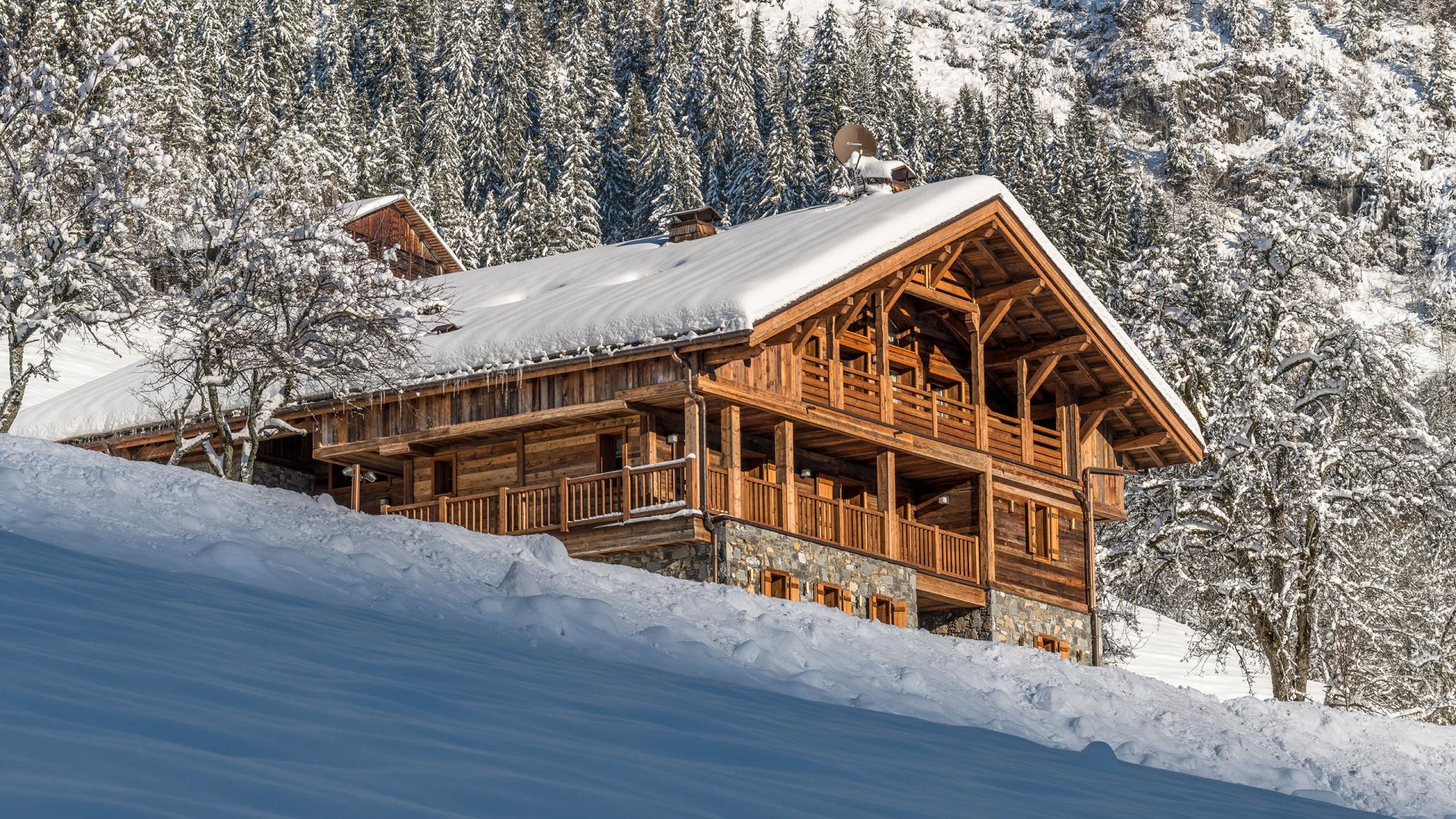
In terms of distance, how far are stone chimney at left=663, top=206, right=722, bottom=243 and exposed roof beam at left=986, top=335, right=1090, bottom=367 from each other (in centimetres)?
517

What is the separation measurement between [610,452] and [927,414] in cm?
487

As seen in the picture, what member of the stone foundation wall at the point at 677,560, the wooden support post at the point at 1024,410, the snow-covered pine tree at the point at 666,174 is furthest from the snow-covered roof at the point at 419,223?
the stone foundation wall at the point at 677,560

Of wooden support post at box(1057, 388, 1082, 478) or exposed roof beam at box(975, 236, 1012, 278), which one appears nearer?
exposed roof beam at box(975, 236, 1012, 278)

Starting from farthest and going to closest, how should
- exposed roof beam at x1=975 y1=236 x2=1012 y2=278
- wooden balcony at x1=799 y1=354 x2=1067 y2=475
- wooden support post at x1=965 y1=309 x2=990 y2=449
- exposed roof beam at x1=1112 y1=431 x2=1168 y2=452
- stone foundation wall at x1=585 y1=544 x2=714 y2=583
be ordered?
exposed roof beam at x1=1112 y1=431 x2=1168 y2=452 < wooden support post at x1=965 y1=309 x2=990 y2=449 < exposed roof beam at x1=975 y1=236 x2=1012 y2=278 < wooden balcony at x1=799 y1=354 x2=1067 y2=475 < stone foundation wall at x1=585 y1=544 x2=714 y2=583

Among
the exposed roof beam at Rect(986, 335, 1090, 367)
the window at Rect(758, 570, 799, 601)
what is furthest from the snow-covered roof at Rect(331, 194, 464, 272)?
the window at Rect(758, 570, 799, 601)

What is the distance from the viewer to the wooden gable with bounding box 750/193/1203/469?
2478 centimetres

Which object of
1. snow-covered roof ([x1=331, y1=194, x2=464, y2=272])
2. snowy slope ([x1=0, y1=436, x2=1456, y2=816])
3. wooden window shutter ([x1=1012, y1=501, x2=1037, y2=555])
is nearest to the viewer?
snowy slope ([x1=0, y1=436, x2=1456, y2=816])

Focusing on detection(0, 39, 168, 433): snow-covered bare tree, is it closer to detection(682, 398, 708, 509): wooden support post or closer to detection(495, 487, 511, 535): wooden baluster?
detection(495, 487, 511, 535): wooden baluster

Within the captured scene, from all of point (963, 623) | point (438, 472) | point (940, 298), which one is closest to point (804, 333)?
point (940, 298)

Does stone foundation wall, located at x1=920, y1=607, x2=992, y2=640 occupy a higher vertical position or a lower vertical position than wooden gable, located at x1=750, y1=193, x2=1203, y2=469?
lower

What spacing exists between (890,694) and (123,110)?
634 inches

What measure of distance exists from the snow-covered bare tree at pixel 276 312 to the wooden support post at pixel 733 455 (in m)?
4.09

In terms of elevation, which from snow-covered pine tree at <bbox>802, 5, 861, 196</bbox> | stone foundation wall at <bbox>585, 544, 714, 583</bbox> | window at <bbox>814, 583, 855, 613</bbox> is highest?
snow-covered pine tree at <bbox>802, 5, 861, 196</bbox>

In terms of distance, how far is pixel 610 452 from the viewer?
24703 millimetres
